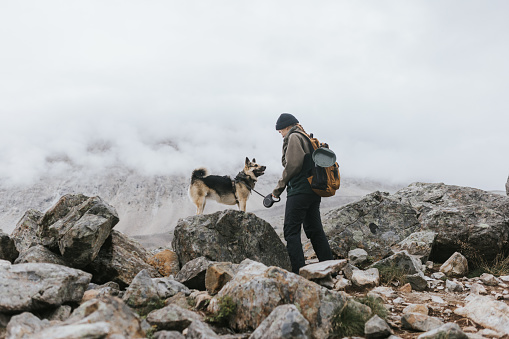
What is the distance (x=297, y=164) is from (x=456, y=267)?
4.78 m

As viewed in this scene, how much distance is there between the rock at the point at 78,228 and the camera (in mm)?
7203

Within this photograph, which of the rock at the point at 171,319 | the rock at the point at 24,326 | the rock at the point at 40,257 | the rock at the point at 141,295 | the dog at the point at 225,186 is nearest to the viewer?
the rock at the point at 24,326

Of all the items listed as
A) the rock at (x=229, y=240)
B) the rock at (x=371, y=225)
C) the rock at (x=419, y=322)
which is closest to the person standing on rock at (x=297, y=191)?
the rock at (x=229, y=240)

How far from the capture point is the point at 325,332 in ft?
14.5

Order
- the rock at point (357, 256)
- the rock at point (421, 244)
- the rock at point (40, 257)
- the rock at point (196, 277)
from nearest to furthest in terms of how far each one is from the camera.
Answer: the rock at point (196, 277) < the rock at point (40, 257) < the rock at point (421, 244) < the rock at point (357, 256)

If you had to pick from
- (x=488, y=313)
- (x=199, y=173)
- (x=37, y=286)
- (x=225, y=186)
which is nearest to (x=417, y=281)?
(x=488, y=313)

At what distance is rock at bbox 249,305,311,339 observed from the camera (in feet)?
12.2

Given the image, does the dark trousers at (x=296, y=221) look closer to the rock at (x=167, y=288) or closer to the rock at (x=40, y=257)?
the rock at (x=167, y=288)

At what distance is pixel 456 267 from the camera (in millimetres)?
8555

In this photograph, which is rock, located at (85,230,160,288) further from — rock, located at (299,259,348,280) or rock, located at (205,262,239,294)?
rock, located at (299,259,348,280)

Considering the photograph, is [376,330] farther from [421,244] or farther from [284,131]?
[421,244]

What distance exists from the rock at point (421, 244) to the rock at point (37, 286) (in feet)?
25.5

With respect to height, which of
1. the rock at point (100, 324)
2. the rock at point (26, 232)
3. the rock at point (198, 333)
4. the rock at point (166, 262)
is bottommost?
the rock at point (166, 262)

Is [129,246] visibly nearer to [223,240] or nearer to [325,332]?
[223,240]
